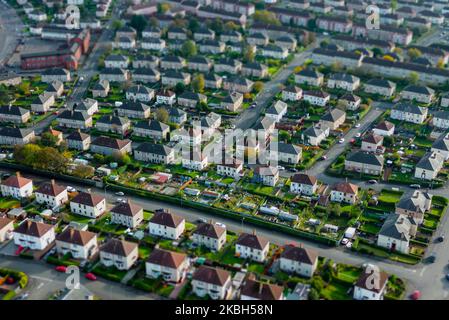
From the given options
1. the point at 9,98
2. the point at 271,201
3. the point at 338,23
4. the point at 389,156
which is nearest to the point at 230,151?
the point at 271,201

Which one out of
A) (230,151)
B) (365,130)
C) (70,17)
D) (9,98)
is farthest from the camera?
(70,17)

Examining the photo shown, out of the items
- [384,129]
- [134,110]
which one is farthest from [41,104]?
[384,129]

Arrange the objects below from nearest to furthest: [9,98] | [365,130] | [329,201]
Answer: [329,201]
[365,130]
[9,98]

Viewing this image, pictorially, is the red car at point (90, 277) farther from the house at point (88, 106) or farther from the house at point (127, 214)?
the house at point (88, 106)

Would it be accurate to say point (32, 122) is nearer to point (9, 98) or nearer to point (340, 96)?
point (9, 98)

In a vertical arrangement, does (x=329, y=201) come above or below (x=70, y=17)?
below

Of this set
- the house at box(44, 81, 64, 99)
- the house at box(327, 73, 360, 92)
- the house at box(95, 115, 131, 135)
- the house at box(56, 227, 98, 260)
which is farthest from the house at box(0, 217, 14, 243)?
the house at box(327, 73, 360, 92)

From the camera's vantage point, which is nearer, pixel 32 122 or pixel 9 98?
pixel 32 122

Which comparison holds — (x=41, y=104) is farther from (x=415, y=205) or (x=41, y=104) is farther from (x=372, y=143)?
(x=415, y=205)

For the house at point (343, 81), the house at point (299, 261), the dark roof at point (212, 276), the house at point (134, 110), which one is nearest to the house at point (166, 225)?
the dark roof at point (212, 276)
